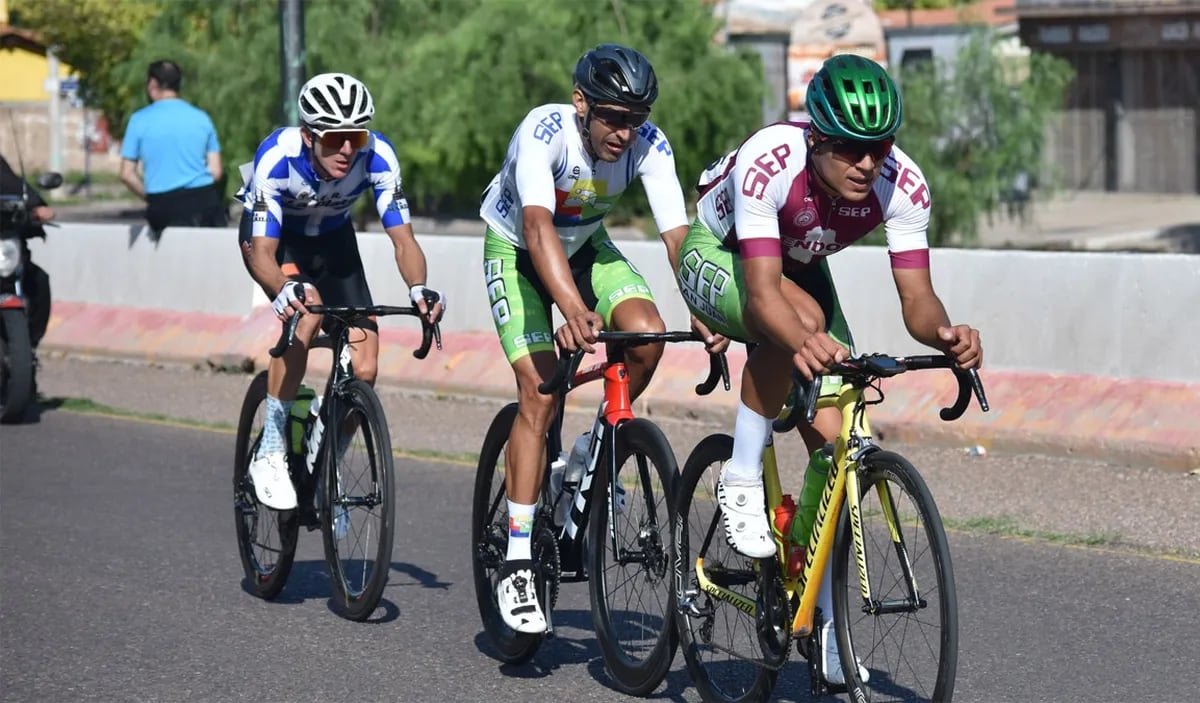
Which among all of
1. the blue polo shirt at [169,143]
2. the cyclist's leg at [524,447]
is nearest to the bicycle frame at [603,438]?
the cyclist's leg at [524,447]

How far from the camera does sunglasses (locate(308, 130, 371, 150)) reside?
23.7 ft

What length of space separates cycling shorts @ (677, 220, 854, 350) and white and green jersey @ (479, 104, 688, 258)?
1.25 ft

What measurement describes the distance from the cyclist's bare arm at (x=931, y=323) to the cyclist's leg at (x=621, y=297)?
0.86 metres

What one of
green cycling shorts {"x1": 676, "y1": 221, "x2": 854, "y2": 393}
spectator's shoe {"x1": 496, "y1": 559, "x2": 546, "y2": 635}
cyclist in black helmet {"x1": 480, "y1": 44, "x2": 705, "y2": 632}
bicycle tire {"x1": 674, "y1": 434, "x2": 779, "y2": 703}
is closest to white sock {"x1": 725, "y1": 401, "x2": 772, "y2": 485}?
bicycle tire {"x1": 674, "y1": 434, "x2": 779, "y2": 703}

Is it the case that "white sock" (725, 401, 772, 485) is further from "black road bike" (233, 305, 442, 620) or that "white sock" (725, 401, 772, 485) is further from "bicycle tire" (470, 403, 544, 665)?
"black road bike" (233, 305, 442, 620)

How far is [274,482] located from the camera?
7.33 metres

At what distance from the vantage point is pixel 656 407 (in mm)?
11922

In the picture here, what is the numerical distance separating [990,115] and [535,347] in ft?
56.1

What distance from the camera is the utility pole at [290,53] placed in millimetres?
15758

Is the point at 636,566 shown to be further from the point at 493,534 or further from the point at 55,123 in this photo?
the point at 55,123

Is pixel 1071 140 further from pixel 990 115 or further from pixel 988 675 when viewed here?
pixel 988 675

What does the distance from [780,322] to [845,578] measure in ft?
2.41

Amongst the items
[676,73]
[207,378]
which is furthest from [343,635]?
[676,73]

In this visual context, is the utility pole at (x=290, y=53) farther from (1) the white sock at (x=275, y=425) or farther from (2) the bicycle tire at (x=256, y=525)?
(1) the white sock at (x=275, y=425)
